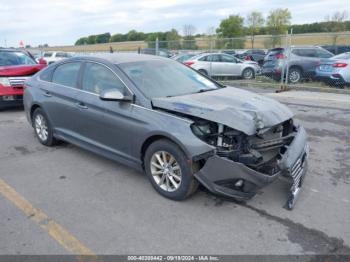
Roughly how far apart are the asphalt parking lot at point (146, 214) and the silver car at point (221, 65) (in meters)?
12.2

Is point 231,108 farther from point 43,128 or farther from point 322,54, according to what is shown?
point 322,54

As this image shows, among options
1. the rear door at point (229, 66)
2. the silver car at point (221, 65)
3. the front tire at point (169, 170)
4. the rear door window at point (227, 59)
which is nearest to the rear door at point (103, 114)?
the front tire at point (169, 170)

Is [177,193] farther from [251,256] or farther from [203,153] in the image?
[251,256]

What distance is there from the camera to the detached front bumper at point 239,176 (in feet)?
11.2

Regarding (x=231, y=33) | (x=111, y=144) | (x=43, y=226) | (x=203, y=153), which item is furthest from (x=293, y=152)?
(x=231, y=33)

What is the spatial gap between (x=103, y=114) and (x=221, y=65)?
13538 mm

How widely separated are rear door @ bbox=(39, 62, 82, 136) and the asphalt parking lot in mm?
562

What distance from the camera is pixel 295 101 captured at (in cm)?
1070

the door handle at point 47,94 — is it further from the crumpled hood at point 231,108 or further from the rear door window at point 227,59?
the rear door window at point 227,59

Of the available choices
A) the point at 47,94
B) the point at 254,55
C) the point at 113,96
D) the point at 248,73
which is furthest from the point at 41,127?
the point at 254,55

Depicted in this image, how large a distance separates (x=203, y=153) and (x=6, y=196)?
2.42 m

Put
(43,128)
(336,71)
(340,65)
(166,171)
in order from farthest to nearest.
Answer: (336,71), (340,65), (43,128), (166,171)

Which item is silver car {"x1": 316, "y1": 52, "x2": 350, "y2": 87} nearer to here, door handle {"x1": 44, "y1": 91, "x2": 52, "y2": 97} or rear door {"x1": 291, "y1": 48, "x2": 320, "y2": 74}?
rear door {"x1": 291, "y1": 48, "x2": 320, "y2": 74}

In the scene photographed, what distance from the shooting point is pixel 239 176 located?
3.42 metres
